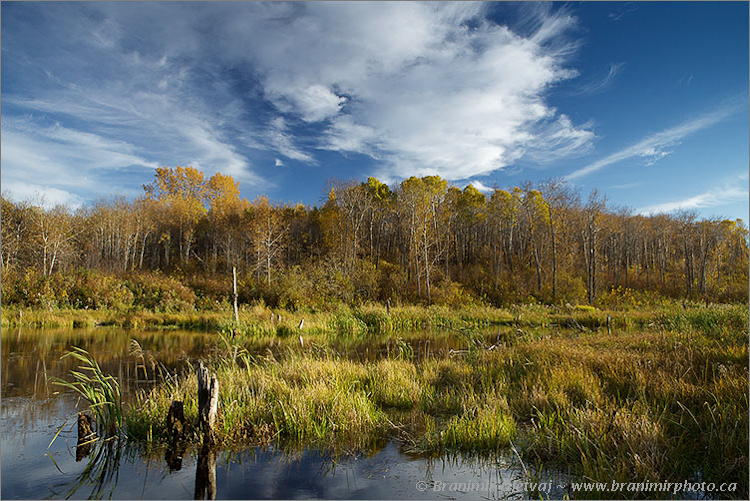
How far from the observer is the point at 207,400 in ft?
18.9

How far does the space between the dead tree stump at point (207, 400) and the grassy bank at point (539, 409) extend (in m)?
0.23

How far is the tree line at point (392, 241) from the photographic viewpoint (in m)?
35.3

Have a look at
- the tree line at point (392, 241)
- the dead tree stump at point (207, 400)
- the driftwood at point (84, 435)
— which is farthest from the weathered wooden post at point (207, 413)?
the tree line at point (392, 241)

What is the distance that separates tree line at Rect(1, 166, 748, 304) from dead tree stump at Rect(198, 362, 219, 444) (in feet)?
82.6

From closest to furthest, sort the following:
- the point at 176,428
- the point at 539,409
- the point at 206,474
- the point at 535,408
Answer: the point at 206,474
the point at 176,428
the point at 535,408
the point at 539,409

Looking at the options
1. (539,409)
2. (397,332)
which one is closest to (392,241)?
(397,332)

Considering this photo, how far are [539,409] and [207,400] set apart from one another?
528 centimetres

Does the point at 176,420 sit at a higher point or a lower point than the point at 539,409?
higher

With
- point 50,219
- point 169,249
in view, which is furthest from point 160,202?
point 50,219

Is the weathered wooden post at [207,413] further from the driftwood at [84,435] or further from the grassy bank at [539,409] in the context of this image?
the driftwood at [84,435]

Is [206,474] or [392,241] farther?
[392,241]

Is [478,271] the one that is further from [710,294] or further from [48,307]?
[48,307]

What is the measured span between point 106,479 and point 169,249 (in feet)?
166

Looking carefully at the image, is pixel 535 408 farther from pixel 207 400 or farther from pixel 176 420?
pixel 176 420
